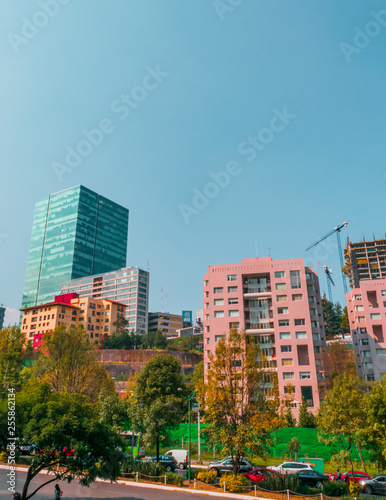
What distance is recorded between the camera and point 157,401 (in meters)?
38.8

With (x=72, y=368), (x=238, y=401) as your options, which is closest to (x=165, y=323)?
(x=72, y=368)

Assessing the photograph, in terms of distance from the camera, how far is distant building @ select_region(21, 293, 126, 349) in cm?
13425

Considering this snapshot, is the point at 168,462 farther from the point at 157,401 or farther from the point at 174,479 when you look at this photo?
the point at 174,479

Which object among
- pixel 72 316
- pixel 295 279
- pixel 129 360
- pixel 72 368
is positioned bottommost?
pixel 72 368

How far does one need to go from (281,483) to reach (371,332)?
184ft

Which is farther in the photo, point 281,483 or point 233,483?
point 233,483

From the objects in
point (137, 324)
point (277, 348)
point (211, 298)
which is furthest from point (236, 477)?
point (137, 324)

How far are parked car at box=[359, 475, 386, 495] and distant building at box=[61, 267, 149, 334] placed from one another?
147015 mm

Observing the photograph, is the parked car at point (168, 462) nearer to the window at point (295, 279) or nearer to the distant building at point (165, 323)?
the window at point (295, 279)

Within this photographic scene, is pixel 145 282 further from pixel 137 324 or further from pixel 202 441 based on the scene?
pixel 202 441

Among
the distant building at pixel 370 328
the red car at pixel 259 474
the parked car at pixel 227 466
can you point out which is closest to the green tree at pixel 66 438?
the red car at pixel 259 474

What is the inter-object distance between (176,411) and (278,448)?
47.8 feet

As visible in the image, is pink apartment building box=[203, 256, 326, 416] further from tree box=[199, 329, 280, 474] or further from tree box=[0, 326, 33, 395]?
tree box=[199, 329, 280, 474]

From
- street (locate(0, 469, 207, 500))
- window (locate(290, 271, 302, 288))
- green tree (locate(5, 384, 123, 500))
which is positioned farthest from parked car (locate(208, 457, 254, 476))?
window (locate(290, 271, 302, 288))
